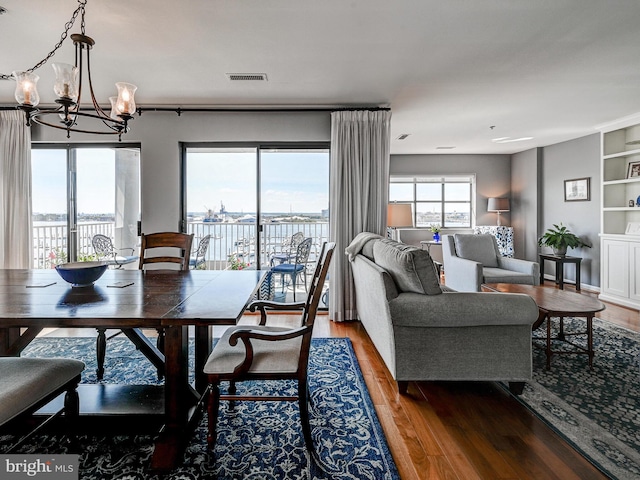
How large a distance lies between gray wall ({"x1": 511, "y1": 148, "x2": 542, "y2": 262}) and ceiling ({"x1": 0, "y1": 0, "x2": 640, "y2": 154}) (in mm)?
2265

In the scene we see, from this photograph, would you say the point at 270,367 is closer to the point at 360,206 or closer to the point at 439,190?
the point at 360,206

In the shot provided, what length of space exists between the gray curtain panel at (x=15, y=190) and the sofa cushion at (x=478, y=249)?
557 centimetres

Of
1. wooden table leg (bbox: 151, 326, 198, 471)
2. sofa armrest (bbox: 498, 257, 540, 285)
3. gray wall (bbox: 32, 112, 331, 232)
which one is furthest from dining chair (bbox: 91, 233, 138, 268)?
sofa armrest (bbox: 498, 257, 540, 285)

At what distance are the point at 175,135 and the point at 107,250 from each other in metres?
1.78

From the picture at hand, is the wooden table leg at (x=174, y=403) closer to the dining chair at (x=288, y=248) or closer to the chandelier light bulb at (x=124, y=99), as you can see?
the chandelier light bulb at (x=124, y=99)

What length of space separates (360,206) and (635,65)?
2.84 metres

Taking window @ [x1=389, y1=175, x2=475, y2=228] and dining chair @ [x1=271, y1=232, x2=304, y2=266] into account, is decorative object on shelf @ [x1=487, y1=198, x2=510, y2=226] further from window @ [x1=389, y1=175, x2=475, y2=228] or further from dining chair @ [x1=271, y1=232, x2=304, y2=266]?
dining chair @ [x1=271, y1=232, x2=304, y2=266]

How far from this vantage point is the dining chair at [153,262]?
203 centimetres

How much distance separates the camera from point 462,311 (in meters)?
2.16

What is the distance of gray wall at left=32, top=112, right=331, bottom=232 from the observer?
428 centimetres

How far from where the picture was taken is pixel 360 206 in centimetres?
411

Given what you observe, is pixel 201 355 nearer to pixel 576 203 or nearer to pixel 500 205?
pixel 576 203

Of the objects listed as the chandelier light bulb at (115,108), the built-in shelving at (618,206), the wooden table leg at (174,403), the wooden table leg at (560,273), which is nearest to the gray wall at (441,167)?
the built-in shelving at (618,206)

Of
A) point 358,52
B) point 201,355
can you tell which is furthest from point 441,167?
point 201,355
